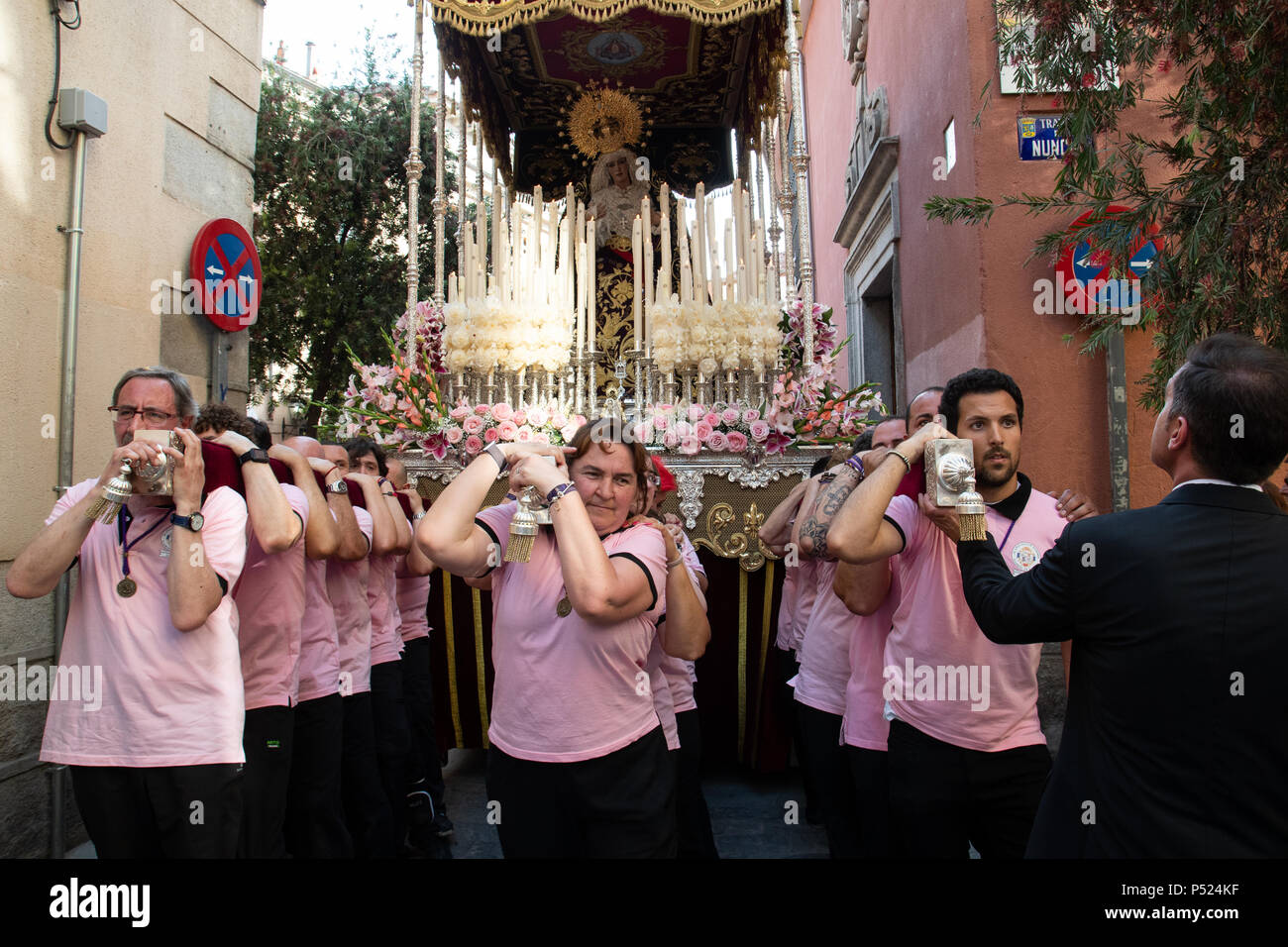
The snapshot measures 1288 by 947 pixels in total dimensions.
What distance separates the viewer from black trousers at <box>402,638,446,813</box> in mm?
4559

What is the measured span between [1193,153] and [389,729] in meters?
3.79

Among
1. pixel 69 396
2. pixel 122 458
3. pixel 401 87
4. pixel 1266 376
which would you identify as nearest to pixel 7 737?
pixel 69 396

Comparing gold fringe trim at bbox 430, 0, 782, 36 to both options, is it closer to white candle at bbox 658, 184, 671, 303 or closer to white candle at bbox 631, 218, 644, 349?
white candle at bbox 658, 184, 671, 303

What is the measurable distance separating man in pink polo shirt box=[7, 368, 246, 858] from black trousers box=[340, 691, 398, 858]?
1044mm

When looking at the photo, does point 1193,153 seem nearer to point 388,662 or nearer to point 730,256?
point 730,256

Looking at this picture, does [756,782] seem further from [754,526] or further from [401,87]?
[401,87]

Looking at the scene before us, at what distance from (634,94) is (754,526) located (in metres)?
4.62

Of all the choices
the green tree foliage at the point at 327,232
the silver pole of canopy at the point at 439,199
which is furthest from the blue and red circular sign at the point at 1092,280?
the green tree foliage at the point at 327,232

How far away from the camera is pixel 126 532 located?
103 inches

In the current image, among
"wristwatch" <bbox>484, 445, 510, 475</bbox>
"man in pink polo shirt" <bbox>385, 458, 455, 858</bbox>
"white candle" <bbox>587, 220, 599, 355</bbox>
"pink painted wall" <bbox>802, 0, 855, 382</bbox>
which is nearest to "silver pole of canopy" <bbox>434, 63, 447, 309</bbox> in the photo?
"white candle" <bbox>587, 220, 599, 355</bbox>

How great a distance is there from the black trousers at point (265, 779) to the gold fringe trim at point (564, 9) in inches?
185

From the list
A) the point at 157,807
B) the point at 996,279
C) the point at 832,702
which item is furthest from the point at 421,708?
the point at 996,279

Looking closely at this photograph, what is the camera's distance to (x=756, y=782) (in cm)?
526

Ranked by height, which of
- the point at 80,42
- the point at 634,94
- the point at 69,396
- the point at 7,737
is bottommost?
the point at 7,737
